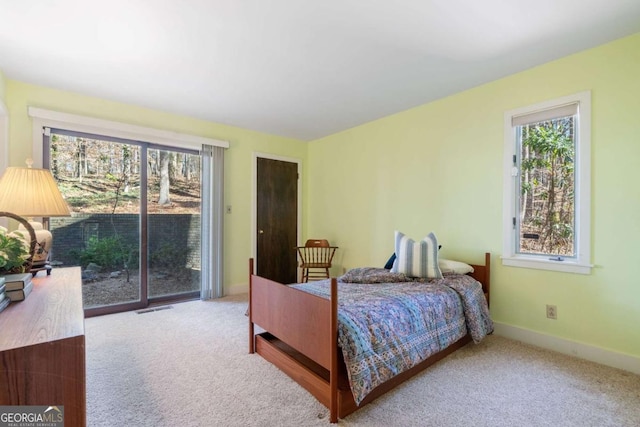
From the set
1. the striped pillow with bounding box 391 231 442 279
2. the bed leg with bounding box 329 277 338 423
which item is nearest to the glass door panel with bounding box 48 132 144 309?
the bed leg with bounding box 329 277 338 423

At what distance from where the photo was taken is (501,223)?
2703 millimetres

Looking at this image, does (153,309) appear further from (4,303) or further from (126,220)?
(4,303)

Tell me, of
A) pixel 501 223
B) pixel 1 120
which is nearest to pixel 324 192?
pixel 501 223

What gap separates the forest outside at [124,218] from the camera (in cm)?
312

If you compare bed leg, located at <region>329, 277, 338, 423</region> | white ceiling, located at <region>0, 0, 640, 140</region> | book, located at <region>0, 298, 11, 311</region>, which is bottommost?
bed leg, located at <region>329, 277, 338, 423</region>

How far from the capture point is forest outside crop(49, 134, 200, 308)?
312 centimetres

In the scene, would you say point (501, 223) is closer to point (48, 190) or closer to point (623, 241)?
point (623, 241)

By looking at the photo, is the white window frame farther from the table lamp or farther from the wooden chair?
the table lamp

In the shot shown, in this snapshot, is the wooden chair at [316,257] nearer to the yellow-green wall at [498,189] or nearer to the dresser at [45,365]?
the yellow-green wall at [498,189]

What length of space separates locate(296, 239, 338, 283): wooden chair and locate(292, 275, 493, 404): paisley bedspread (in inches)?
59.7

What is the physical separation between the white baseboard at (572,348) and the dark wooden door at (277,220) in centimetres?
294

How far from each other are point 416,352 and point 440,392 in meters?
0.26

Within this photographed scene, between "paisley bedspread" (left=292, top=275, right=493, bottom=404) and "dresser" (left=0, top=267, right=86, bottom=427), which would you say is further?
"paisley bedspread" (left=292, top=275, right=493, bottom=404)

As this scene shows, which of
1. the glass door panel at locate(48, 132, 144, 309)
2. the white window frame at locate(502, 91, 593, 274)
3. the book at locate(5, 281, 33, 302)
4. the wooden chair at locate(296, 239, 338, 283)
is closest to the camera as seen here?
the book at locate(5, 281, 33, 302)
